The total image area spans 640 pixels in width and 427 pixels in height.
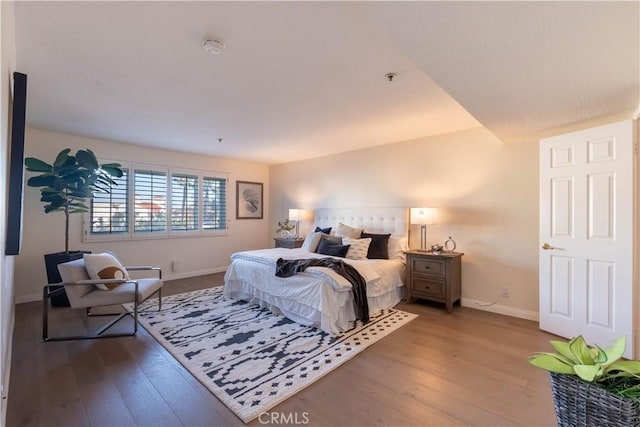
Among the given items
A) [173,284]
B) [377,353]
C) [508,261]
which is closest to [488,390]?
[377,353]

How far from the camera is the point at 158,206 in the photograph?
5094 mm

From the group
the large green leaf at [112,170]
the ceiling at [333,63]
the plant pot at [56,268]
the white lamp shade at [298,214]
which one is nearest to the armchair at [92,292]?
the plant pot at [56,268]

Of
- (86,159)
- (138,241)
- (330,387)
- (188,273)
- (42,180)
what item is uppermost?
(86,159)

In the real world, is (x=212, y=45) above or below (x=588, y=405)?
above

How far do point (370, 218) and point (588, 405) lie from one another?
4064 mm

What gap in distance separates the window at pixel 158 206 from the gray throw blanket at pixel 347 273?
3.05 meters

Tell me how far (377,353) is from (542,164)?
261cm

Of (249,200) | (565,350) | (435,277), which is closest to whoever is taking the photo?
(565,350)

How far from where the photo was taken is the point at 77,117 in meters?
3.47

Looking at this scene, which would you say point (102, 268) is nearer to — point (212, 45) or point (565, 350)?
point (212, 45)

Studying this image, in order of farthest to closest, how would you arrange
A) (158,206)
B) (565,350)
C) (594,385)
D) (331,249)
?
(158,206)
(331,249)
(565,350)
(594,385)

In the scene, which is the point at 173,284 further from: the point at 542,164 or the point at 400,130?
the point at 542,164

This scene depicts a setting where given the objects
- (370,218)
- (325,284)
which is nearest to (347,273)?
(325,284)

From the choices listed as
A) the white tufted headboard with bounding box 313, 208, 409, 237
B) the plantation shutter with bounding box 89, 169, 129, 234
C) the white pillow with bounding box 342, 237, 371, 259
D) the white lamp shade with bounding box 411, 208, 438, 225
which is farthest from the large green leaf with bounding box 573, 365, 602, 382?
the plantation shutter with bounding box 89, 169, 129, 234
